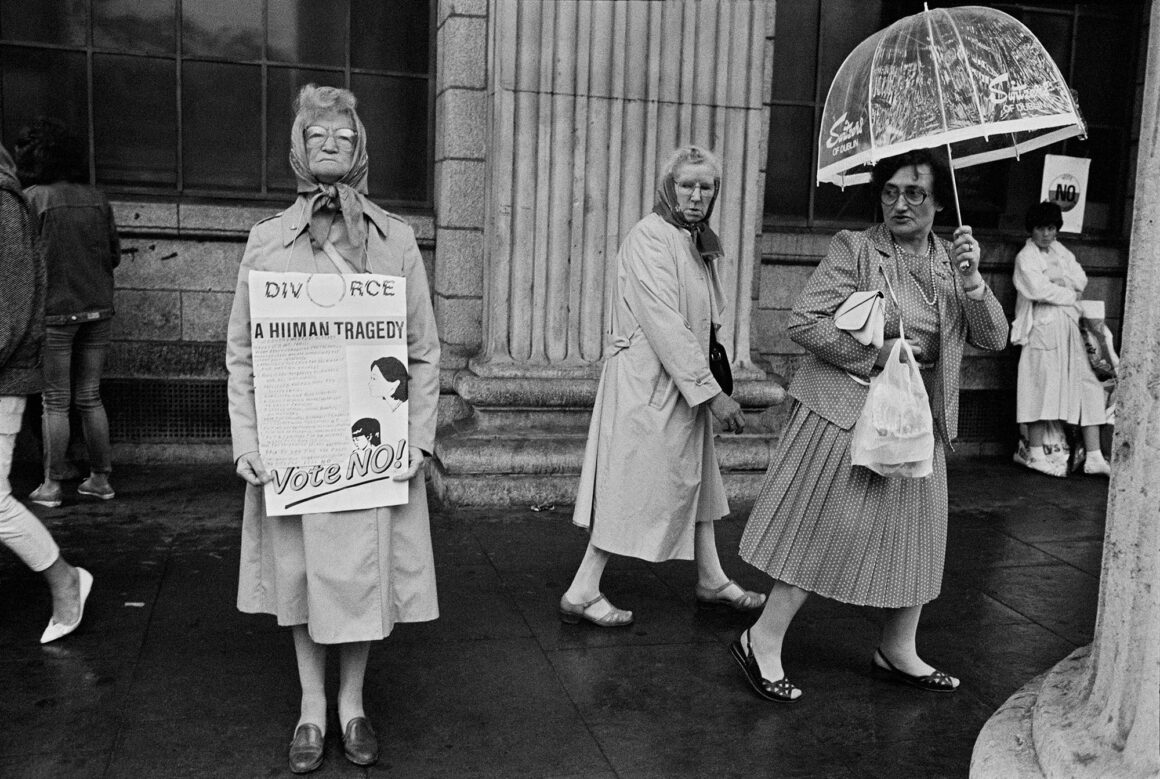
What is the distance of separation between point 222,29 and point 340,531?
202 inches

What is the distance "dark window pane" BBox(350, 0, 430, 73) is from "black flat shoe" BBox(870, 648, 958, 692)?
5102 mm

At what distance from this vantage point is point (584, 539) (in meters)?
6.16

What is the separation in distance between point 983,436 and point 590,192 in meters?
3.83

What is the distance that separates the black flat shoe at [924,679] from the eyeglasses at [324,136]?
270 centimetres

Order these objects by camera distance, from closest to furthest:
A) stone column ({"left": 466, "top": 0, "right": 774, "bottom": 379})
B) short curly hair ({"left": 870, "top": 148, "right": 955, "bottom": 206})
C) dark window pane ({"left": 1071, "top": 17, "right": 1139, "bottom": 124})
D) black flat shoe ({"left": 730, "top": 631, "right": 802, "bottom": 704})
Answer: short curly hair ({"left": 870, "top": 148, "right": 955, "bottom": 206})
black flat shoe ({"left": 730, "top": 631, "right": 802, "bottom": 704})
stone column ({"left": 466, "top": 0, "right": 774, "bottom": 379})
dark window pane ({"left": 1071, "top": 17, "right": 1139, "bottom": 124})

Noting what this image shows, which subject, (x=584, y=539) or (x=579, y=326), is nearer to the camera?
(x=584, y=539)

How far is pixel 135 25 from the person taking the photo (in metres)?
7.40

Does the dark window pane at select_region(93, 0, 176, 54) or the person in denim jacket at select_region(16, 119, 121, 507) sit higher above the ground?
the dark window pane at select_region(93, 0, 176, 54)

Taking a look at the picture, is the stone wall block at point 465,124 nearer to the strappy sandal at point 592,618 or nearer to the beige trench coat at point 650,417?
the beige trench coat at point 650,417

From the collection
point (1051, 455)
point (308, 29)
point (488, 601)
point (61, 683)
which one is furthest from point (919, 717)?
point (308, 29)

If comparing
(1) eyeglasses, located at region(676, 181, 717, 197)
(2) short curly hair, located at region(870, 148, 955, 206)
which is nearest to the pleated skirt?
(2) short curly hair, located at region(870, 148, 955, 206)

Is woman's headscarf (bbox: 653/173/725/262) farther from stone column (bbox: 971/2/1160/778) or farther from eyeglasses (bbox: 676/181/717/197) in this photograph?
stone column (bbox: 971/2/1160/778)

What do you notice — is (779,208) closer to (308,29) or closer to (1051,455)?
(1051,455)

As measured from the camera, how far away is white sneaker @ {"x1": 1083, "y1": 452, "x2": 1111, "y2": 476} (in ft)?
27.1
